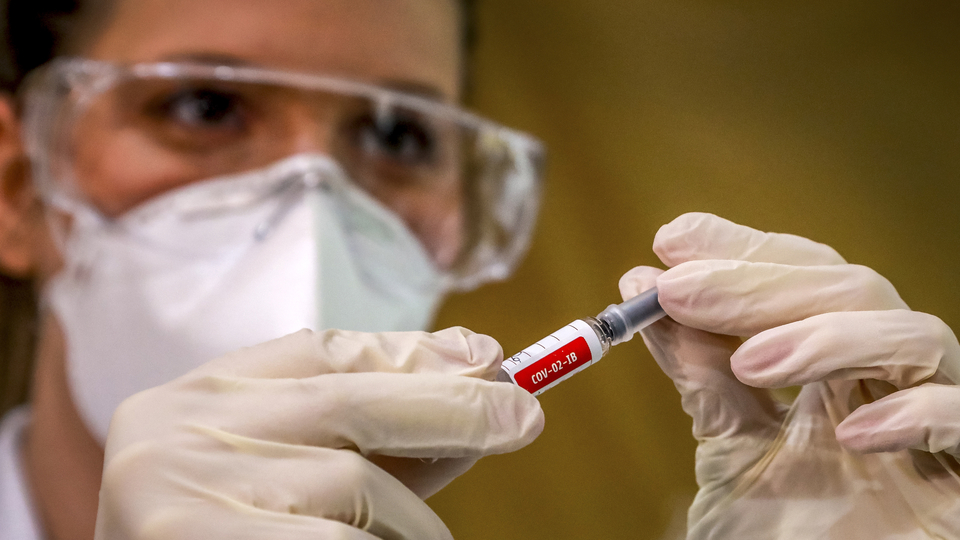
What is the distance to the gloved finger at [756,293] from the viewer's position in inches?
21.9

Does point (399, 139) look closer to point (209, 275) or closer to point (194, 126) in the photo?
point (194, 126)

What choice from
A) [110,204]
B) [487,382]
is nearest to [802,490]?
[487,382]

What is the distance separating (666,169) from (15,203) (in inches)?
47.1

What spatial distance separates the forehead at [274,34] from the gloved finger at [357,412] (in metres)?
0.72

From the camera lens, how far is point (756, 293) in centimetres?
56

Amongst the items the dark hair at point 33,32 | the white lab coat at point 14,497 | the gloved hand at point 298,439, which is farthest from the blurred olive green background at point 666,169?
the dark hair at point 33,32

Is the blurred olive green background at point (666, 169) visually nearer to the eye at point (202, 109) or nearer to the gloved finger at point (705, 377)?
the gloved finger at point (705, 377)

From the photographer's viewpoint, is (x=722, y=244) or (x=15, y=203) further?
(x=15, y=203)

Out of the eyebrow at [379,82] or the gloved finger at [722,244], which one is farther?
the eyebrow at [379,82]

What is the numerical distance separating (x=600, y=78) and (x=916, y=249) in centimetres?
71

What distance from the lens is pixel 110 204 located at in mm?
973

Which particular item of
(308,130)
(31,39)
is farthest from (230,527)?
(31,39)

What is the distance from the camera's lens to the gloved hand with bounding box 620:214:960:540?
54 centimetres

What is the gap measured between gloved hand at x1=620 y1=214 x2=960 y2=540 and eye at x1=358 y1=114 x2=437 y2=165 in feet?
2.19
